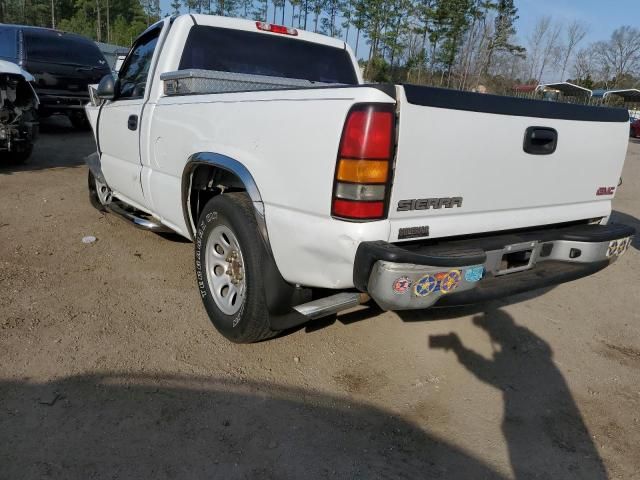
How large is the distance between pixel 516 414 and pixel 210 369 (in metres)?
1.69

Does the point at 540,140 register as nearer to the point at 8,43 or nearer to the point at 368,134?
the point at 368,134

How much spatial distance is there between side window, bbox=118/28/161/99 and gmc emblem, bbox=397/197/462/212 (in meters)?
2.74

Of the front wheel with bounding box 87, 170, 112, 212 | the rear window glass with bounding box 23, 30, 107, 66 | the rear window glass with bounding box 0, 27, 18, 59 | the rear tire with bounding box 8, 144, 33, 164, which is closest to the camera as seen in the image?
the front wheel with bounding box 87, 170, 112, 212

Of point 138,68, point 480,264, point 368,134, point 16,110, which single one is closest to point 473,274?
point 480,264

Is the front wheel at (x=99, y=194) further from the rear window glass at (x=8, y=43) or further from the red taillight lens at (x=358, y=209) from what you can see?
the rear window glass at (x=8, y=43)

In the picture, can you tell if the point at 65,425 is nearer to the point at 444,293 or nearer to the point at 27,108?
the point at 444,293

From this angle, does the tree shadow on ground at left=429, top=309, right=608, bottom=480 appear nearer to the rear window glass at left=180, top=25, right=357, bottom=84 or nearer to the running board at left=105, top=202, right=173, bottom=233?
the running board at left=105, top=202, right=173, bottom=233

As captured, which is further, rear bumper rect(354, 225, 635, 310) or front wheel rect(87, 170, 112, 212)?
front wheel rect(87, 170, 112, 212)

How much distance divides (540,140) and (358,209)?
3.86 feet

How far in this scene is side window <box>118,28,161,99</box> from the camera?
4.20m

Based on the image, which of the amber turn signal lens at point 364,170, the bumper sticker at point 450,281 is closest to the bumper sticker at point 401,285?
the bumper sticker at point 450,281

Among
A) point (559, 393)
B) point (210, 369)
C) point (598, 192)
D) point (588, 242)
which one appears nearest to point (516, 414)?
point (559, 393)

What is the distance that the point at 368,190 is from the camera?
217cm

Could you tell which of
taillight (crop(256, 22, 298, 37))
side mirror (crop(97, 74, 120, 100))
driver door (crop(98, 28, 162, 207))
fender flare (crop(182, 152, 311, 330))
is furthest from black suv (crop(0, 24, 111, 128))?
fender flare (crop(182, 152, 311, 330))
